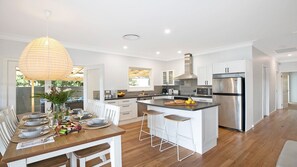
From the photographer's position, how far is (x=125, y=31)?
10.3ft

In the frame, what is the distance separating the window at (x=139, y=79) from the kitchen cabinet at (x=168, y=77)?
709 mm

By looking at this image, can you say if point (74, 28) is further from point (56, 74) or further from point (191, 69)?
point (191, 69)

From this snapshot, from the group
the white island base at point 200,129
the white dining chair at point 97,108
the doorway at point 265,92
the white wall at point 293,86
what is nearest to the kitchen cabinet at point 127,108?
the white dining chair at point 97,108

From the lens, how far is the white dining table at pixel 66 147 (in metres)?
1.22

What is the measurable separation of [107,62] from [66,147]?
3.72 m

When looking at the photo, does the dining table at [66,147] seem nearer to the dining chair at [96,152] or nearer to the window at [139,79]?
the dining chair at [96,152]

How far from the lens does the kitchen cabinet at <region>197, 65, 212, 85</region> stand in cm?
474

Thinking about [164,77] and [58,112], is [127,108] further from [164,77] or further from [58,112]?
[58,112]

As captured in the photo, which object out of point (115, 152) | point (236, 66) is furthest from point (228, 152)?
point (236, 66)

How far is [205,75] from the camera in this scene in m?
4.88

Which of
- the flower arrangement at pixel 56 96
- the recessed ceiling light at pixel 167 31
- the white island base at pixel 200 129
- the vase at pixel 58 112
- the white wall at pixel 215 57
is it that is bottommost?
the white island base at pixel 200 129

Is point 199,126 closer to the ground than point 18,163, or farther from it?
closer to the ground

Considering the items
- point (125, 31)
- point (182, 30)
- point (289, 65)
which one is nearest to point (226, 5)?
point (182, 30)

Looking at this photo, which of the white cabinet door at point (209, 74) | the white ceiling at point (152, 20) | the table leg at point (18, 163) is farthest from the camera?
the white cabinet door at point (209, 74)
